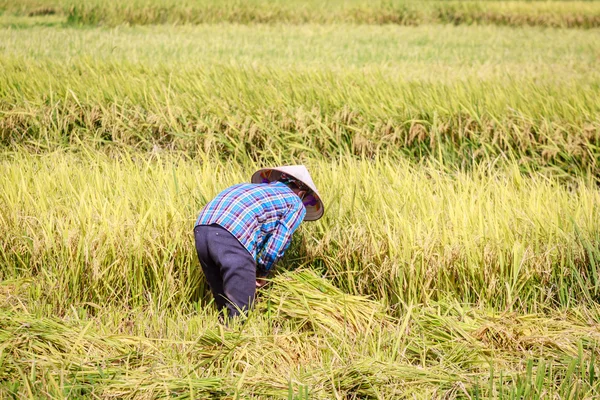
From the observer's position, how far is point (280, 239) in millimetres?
2352

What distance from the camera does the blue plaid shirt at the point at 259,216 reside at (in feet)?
7.47

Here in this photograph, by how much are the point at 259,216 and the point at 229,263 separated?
23cm

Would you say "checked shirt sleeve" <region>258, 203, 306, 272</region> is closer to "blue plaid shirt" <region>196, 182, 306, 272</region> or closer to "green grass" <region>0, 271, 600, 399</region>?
"blue plaid shirt" <region>196, 182, 306, 272</region>

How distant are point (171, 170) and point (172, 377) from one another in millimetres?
1526

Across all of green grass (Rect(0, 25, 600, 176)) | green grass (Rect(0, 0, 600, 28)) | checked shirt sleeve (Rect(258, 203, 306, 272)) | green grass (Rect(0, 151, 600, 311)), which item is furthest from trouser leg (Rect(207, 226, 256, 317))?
green grass (Rect(0, 0, 600, 28))

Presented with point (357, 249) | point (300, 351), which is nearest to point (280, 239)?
point (357, 249)

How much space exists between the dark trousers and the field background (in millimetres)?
93

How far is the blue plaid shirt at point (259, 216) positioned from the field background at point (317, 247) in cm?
18

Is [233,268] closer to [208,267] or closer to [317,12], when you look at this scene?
[208,267]

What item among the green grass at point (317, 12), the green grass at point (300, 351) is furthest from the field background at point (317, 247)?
the green grass at point (317, 12)

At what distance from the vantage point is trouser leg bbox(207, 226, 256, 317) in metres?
2.22

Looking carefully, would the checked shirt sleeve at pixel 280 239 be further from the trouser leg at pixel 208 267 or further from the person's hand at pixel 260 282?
the trouser leg at pixel 208 267

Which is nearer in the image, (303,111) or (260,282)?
(260,282)

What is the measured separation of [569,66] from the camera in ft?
21.8
